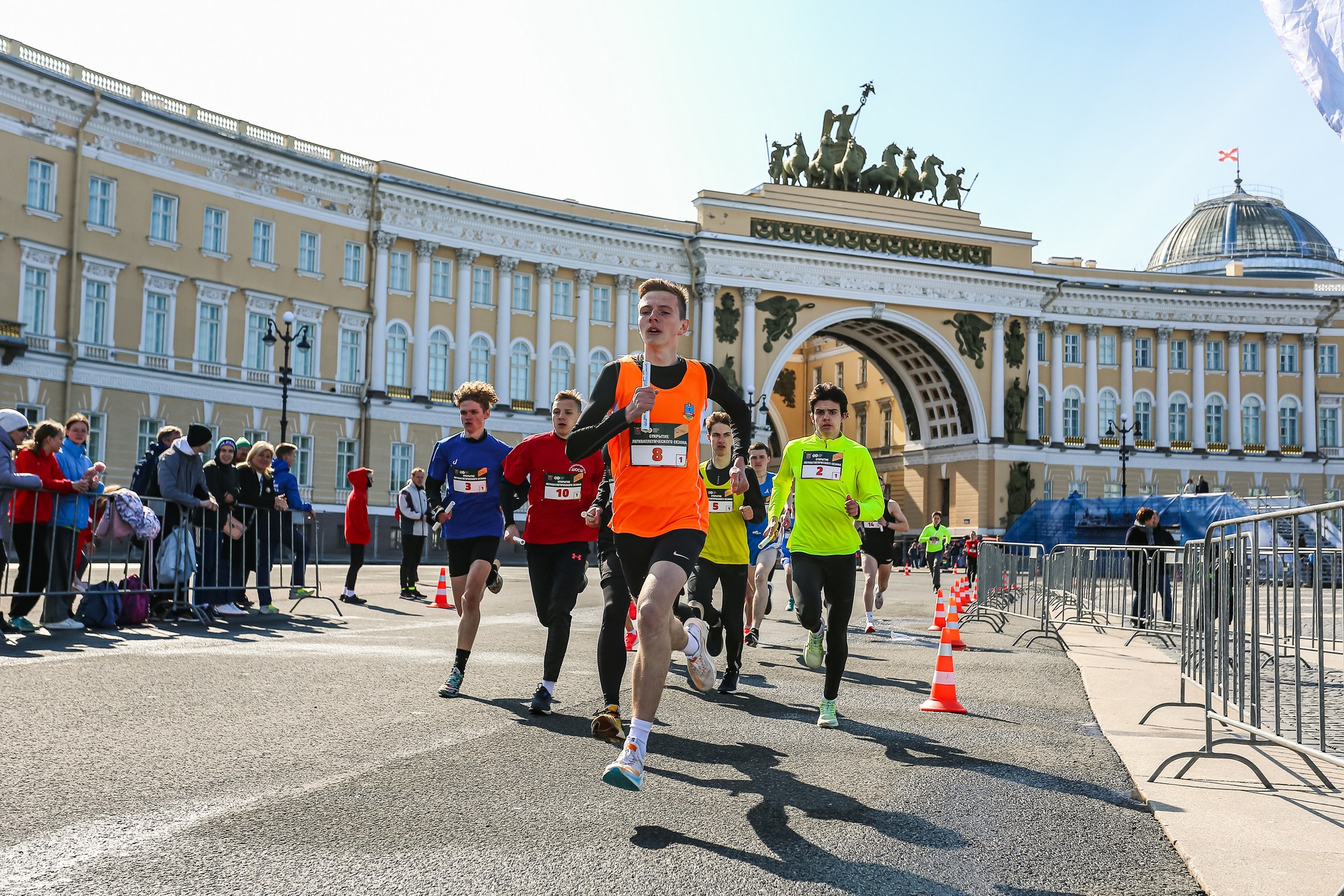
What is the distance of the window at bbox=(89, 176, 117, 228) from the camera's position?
1465 inches

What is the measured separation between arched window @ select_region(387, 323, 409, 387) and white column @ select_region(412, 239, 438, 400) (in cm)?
34

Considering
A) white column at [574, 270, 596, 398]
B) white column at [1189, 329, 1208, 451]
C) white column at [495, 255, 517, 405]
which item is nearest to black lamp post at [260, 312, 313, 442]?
white column at [495, 255, 517, 405]

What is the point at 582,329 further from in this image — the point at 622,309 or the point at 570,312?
the point at 622,309

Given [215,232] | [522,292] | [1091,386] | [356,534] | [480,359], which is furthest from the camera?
[1091,386]

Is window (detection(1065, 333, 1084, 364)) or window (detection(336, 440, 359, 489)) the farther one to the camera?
window (detection(1065, 333, 1084, 364))

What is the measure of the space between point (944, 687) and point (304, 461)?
3726cm

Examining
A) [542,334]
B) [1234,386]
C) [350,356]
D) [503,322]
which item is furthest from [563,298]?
[1234,386]

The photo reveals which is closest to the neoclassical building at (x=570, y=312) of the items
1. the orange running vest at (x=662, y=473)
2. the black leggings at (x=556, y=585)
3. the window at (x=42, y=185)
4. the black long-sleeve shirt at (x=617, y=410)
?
the window at (x=42, y=185)

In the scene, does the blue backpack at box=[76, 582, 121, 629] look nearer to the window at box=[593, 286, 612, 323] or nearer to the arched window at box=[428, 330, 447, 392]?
the arched window at box=[428, 330, 447, 392]

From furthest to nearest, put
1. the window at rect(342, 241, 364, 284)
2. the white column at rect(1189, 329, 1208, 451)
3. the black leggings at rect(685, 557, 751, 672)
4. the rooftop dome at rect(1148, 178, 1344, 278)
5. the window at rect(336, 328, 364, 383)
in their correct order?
the rooftop dome at rect(1148, 178, 1344, 278)
the white column at rect(1189, 329, 1208, 451)
the window at rect(342, 241, 364, 284)
the window at rect(336, 328, 364, 383)
the black leggings at rect(685, 557, 751, 672)

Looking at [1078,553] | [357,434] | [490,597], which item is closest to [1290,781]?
[1078,553]

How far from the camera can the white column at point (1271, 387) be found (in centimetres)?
6284

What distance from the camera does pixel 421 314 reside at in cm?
4684

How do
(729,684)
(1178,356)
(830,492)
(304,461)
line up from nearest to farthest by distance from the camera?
1. (830,492)
2. (729,684)
3. (304,461)
4. (1178,356)
